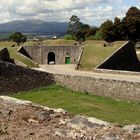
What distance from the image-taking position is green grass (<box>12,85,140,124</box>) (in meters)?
20.3

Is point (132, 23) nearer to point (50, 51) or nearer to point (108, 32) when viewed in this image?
point (108, 32)

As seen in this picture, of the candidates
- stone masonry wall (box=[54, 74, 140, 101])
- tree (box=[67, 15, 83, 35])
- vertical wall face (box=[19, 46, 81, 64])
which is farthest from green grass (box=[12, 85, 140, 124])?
tree (box=[67, 15, 83, 35])

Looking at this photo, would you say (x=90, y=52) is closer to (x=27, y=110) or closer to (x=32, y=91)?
(x=32, y=91)

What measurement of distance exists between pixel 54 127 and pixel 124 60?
39.3 metres

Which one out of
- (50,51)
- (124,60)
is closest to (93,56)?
(124,60)

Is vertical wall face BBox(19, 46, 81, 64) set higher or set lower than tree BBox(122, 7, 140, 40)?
lower

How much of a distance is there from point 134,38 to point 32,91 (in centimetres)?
4400

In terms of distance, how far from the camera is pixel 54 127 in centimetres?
638

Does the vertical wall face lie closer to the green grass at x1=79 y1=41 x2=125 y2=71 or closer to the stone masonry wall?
the green grass at x1=79 y1=41 x2=125 y2=71

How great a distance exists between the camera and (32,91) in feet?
90.6

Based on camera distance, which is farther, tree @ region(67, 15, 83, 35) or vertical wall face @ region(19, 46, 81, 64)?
tree @ region(67, 15, 83, 35)

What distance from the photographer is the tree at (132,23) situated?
67.1 m

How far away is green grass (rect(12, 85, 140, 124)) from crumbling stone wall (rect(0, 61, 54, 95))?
1.42 feet

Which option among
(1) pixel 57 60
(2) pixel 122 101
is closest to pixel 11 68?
(2) pixel 122 101
